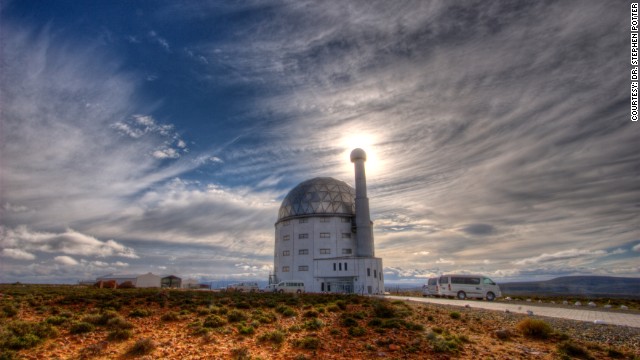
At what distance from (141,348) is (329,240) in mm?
41221

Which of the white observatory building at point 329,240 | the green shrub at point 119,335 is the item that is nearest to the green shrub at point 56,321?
the green shrub at point 119,335

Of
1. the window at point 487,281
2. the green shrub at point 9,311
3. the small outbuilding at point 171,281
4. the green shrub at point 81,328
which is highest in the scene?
the window at point 487,281

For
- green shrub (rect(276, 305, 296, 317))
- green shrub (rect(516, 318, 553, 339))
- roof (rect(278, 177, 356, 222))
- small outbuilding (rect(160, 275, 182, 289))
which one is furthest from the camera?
small outbuilding (rect(160, 275, 182, 289))

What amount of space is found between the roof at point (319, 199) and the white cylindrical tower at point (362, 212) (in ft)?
10.1

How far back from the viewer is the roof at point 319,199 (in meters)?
53.7

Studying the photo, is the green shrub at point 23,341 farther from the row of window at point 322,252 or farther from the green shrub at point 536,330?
the row of window at point 322,252

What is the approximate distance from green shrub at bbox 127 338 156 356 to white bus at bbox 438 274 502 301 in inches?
1245

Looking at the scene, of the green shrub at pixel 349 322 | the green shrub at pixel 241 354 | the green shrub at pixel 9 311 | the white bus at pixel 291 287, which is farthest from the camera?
the white bus at pixel 291 287

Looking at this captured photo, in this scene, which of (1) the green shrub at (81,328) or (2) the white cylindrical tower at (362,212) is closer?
(1) the green shrub at (81,328)

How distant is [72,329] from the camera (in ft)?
42.2

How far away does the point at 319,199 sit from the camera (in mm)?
54469

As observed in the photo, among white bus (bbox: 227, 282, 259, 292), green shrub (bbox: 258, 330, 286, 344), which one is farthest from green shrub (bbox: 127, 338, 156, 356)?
white bus (bbox: 227, 282, 259, 292)

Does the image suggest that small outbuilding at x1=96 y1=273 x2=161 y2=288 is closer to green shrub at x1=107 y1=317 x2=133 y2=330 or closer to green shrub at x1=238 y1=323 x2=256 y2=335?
green shrub at x1=107 y1=317 x2=133 y2=330

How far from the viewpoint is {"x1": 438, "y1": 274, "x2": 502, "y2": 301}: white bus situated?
33906 millimetres
